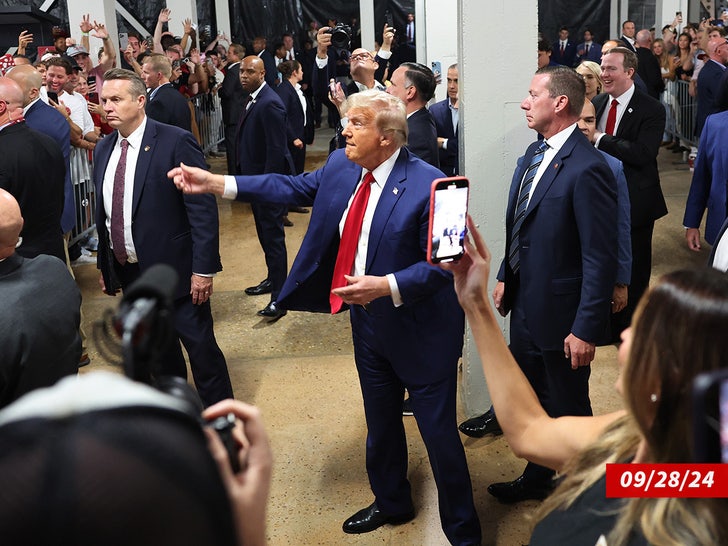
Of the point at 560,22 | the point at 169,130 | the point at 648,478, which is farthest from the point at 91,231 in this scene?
the point at 560,22

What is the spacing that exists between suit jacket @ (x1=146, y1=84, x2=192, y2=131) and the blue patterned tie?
5.03m

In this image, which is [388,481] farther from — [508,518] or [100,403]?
[100,403]

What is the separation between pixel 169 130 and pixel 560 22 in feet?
60.7

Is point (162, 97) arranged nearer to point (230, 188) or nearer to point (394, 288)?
point (230, 188)

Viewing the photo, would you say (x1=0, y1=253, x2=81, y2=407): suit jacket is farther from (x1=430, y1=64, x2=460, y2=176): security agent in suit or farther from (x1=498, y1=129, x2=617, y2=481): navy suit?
(x1=430, y1=64, x2=460, y2=176): security agent in suit

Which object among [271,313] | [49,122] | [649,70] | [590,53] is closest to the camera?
[49,122]

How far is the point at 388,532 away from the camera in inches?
145

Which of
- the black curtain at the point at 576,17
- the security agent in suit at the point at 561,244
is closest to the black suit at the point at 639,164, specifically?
the security agent in suit at the point at 561,244

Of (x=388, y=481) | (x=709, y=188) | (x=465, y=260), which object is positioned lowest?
(x=388, y=481)

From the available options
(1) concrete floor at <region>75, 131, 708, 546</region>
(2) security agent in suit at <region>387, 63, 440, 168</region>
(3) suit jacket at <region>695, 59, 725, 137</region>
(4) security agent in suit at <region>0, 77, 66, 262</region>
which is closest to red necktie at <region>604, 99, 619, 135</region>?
(2) security agent in suit at <region>387, 63, 440, 168</region>

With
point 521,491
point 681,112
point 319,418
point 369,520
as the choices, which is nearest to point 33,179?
point 319,418

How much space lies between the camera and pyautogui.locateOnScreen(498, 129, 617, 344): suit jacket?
333 centimetres

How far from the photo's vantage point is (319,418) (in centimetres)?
476

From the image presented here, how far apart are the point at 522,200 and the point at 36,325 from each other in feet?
6.65
